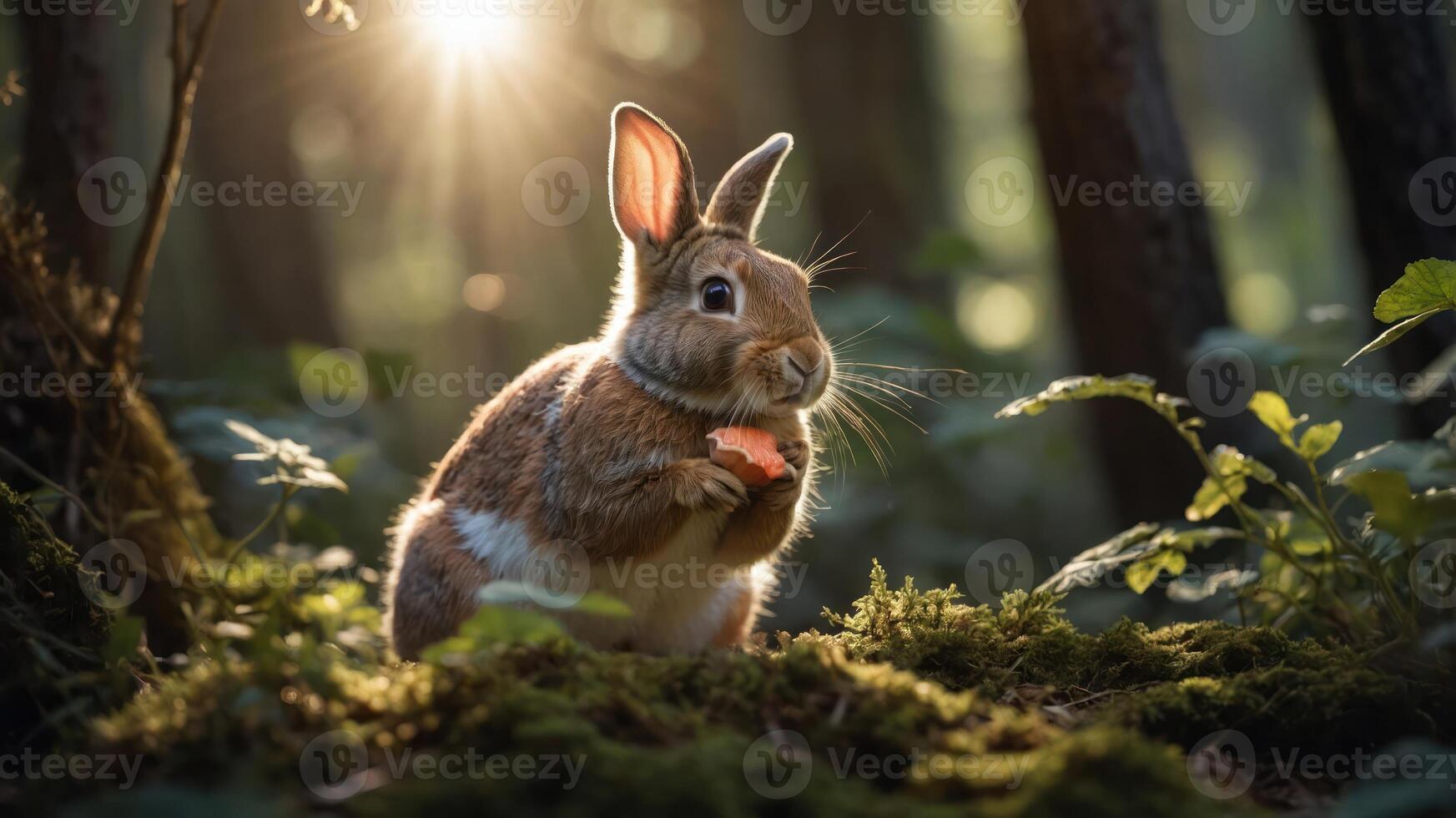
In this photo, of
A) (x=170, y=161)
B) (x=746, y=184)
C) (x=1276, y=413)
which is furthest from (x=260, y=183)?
(x=1276, y=413)

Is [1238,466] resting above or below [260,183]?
below

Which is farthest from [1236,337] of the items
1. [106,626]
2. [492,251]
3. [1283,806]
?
[492,251]

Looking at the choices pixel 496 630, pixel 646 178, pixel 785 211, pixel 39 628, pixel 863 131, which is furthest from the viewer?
pixel 863 131

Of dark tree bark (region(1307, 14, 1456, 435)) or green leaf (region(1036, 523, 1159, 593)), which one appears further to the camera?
dark tree bark (region(1307, 14, 1456, 435))

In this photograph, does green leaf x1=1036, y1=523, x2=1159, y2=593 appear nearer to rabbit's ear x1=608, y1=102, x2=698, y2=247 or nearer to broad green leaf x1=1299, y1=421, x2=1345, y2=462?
broad green leaf x1=1299, y1=421, x2=1345, y2=462

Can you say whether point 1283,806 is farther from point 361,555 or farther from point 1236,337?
point 361,555

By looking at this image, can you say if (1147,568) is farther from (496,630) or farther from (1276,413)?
(496,630)

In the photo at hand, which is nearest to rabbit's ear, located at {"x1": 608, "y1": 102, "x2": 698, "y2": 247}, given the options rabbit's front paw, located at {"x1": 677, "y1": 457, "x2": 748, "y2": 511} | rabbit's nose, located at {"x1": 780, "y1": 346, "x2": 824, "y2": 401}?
rabbit's nose, located at {"x1": 780, "y1": 346, "x2": 824, "y2": 401}
